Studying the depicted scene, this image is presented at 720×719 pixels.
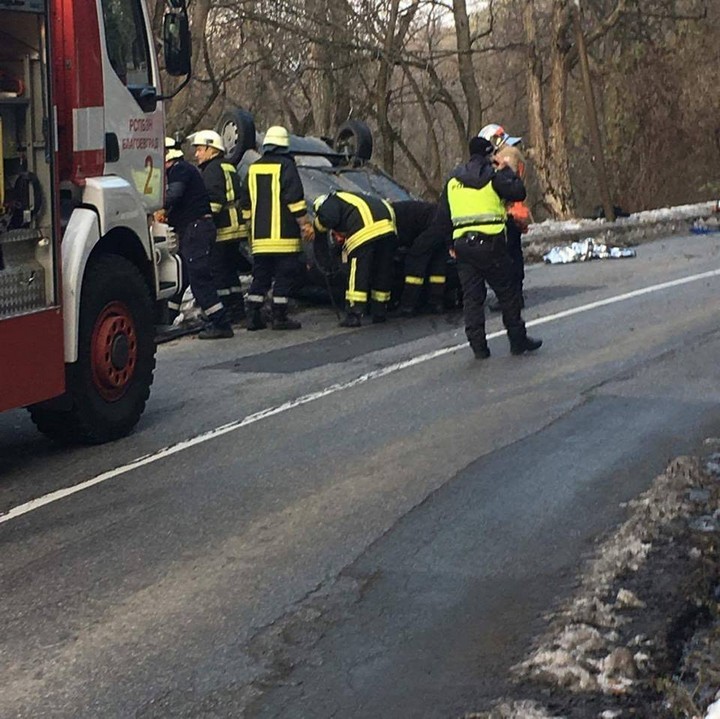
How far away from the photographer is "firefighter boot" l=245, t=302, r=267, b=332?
1275 cm

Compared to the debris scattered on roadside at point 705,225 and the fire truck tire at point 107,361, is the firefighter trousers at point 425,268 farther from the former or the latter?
the debris scattered on roadside at point 705,225

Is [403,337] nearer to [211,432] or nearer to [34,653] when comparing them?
[211,432]

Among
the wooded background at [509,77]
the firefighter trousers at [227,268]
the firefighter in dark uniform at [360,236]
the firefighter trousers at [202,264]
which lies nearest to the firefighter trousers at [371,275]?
the firefighter in dark uniform at [360,236]

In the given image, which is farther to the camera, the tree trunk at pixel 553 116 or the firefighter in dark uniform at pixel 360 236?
the tree trunk at pixel 553 116

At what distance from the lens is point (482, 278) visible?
10.6 m

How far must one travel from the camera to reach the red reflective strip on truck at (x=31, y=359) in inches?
263

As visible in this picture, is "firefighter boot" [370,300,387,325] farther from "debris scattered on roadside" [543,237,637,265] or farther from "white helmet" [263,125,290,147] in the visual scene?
"debris scattered on roadside" [543,237,637,265]

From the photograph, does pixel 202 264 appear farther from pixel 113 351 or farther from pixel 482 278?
pixel 113 351

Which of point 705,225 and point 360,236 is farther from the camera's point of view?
point 705,225

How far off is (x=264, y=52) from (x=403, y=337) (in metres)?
17.4

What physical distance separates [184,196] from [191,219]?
0.71 feet

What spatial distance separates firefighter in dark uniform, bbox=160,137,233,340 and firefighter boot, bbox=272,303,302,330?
2.58 feet

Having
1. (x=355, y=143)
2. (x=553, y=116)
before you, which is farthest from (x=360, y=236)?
(x=553, y=116)

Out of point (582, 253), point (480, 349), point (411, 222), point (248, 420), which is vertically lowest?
point (248, 420)
